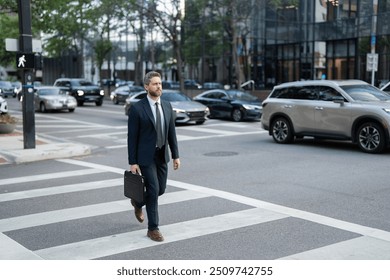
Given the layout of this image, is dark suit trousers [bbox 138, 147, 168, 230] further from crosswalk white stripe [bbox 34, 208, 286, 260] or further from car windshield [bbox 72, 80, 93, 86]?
car windshield [bbox 72, 80, 93, 86]

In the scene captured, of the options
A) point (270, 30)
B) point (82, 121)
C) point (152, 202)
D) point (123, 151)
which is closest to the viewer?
point (152, 202)

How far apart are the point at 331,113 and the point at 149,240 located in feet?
27.6

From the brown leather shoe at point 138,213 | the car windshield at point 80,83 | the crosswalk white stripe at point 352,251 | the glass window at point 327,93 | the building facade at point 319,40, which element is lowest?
the crosswalk white stripe at point 352,251

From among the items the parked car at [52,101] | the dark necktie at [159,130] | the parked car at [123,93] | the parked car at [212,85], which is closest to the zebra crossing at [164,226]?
the dark necktie at [159,130]

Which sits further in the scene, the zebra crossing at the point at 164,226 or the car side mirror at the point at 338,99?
the car side mirror at the point at 338,99

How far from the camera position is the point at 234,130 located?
19.0 metres

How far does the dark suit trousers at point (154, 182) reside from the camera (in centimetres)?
578

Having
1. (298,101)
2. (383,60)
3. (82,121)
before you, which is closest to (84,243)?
(298,101)

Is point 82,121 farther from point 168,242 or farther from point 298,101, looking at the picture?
point 168,242

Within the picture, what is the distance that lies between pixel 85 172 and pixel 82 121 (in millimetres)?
13554

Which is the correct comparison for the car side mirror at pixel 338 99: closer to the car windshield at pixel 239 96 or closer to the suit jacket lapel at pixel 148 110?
the suit jacket lapel at pixel 148 110

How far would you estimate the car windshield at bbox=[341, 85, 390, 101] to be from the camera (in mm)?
13049

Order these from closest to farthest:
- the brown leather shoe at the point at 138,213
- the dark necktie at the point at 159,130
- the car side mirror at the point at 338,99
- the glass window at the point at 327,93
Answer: the dark necktie at the point at 159,130
the brown leather shoe at the point at 138,213
the car side mirror at the point at 338,99
the glass window at the point at 327,93

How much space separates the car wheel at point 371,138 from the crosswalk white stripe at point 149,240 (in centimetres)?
604
